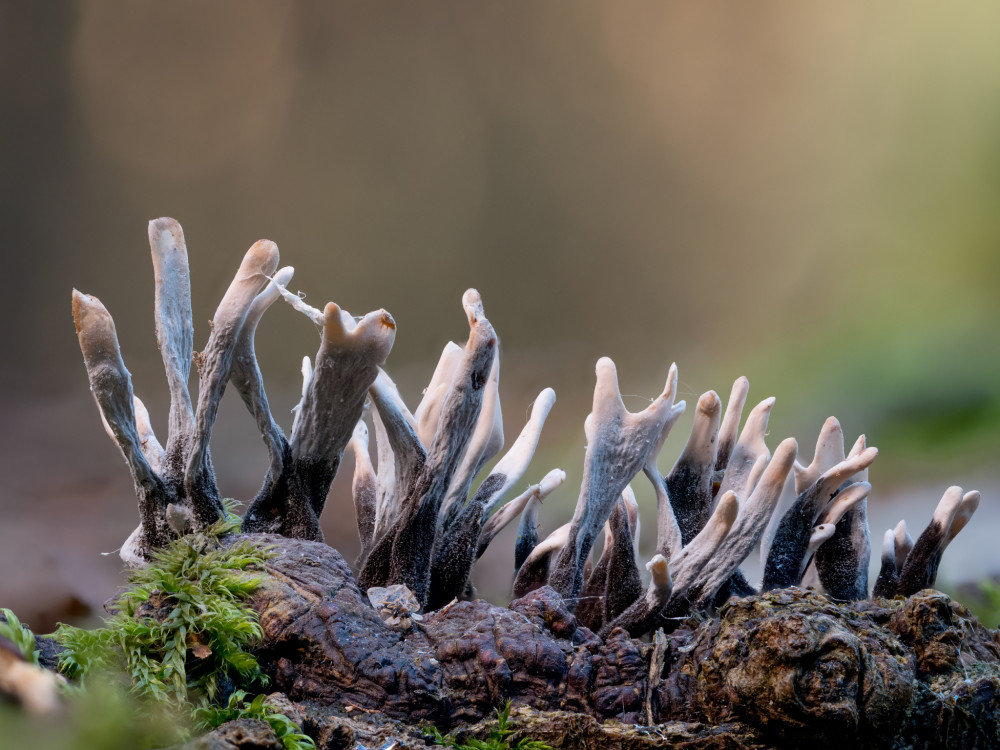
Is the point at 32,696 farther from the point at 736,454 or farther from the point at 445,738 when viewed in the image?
the point at 736,454

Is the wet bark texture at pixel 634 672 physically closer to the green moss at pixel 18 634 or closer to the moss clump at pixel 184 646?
the moss clump at pixel 184 646

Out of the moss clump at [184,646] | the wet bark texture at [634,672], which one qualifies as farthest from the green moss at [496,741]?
the moss clump at [184,646]

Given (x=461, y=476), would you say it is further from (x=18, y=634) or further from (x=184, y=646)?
(x=18, y=634)

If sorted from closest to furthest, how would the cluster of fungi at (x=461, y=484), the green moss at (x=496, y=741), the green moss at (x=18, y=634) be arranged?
the green moss at (x=18, y=634)
the green moss at (x=496, y=741)
the cluster of fungi at (x=461, y=484)

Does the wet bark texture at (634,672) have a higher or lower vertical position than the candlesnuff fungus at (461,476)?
lower

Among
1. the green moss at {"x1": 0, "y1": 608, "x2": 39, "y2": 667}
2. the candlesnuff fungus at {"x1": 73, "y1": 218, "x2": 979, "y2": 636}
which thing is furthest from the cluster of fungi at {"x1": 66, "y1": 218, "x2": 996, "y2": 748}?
the green moss at {"x1": 0, "y1": 608, "x2": 39, "y2": 667}
